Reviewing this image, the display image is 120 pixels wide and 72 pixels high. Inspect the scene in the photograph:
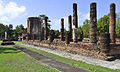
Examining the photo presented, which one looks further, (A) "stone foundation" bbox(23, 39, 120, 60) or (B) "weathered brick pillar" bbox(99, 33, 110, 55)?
(A) "stone foundation" bbox(23, 39, 120, 60)

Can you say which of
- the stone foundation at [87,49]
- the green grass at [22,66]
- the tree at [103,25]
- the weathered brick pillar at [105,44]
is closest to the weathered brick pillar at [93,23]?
the stone foundation at [87,49]

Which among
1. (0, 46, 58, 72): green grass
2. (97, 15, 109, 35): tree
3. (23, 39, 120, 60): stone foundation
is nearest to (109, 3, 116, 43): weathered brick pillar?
(23, 39, 120, 60): stone foundation

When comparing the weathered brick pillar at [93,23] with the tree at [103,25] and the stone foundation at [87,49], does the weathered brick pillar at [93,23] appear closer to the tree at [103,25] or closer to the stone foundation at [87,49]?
the stone foundation at [87,49]

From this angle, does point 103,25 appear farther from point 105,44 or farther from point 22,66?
point 22,66

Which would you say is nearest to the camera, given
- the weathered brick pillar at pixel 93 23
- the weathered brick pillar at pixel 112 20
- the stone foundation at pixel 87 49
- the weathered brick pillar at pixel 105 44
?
the weathered brick pillar at pixel 105 44

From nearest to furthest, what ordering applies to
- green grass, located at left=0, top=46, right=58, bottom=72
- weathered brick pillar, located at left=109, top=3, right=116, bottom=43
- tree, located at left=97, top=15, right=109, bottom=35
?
green grass, located at left=0, top=46, right=58, bottom=72, weathered brick pillar, located at left=109, top=3, right=116, bottom=43, tree, located at left=97, top=15, right=109, bottom=35

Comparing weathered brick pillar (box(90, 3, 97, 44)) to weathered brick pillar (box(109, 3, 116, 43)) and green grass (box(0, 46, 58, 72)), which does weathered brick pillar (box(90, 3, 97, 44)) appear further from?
green grass (box(0, 46, 58, 72))

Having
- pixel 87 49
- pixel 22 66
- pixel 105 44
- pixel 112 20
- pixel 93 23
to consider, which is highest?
pixel 112 20

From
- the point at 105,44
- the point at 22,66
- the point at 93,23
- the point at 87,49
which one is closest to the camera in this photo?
the point at 22,66

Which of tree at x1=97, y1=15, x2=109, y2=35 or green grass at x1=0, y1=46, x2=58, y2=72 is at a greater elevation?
tree at x1=97, y1=15, x2=109, y2=35

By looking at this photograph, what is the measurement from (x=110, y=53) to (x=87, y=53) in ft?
7.22

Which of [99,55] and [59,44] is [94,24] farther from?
[59,44]

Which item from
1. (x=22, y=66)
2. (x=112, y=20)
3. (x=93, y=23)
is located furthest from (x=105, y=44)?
(x=22, y=66)

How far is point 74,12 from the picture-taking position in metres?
17.9
